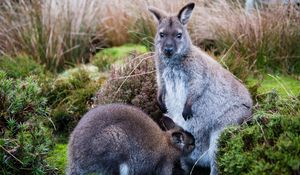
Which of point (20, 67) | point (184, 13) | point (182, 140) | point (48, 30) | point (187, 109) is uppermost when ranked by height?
point (184, 13)

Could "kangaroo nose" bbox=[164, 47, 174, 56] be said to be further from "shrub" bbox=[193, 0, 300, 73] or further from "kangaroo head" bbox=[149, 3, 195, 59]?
"shrub" bbox=[193, 0, 300, 73]

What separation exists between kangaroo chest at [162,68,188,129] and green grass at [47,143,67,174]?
4.65ft

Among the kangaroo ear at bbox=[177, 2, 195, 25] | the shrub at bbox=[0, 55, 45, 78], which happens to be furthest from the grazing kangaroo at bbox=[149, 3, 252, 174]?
the shrub at bbox=[0, 55, 45, 78]

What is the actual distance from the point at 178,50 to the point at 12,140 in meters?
2.09

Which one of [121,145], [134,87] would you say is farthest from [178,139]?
[134,87]

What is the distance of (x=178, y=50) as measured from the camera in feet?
22.6

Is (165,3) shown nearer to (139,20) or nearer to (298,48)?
(139,20)

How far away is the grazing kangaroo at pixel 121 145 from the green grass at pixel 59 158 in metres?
0.86

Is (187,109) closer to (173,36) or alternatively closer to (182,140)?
(182,140)

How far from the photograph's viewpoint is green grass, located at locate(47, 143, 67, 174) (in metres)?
6.93

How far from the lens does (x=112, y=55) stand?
11.9 meters

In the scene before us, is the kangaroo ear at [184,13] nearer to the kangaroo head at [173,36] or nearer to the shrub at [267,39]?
the kangaroo head at [173,36]

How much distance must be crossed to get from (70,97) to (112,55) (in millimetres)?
3254

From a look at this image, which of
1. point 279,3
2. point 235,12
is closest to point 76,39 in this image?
point 235,12
